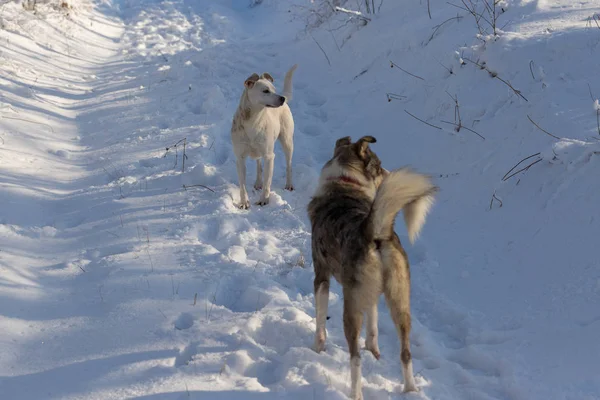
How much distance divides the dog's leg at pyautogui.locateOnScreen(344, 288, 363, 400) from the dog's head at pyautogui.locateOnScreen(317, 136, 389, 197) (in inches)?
41.3

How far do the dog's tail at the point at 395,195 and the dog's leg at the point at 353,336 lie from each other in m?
0.48

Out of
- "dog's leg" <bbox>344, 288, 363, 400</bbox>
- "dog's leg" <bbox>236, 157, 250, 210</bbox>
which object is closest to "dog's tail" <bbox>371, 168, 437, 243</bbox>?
"dog's leg" <bbox>344, 288, 363, 400</bbox>

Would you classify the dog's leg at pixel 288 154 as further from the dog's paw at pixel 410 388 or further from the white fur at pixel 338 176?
the dog's paw at pixel 410 388

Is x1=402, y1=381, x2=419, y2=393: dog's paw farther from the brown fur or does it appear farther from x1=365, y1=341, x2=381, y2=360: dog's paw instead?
x1=365, y1=341, x2=381, y2=360: dog's paw

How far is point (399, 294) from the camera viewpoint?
3.08 metres

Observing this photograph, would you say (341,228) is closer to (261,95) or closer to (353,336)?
(353,336)

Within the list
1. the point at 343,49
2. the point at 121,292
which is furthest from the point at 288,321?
the point at 343,49

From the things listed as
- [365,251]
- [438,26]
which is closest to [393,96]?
[438,26]

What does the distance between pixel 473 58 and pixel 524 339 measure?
15.1 ft

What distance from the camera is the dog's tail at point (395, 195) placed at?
279 cm

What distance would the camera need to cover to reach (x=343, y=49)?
1091 cm

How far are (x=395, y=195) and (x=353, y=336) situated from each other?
3.15 ft

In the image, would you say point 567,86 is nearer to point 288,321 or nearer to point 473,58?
point 473,58

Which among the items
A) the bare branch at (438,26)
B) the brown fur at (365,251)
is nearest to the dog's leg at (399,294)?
the brown fur at (365,251)
